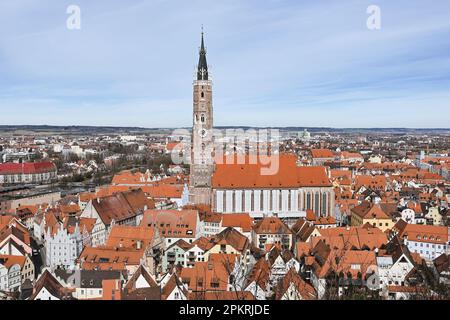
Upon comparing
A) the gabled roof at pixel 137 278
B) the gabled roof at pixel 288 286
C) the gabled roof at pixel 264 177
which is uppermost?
the gabled roof at pixel 264 177

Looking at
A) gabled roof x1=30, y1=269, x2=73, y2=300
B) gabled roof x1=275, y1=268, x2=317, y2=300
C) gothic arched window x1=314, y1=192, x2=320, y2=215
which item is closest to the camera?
gabled roof x1=275, y1=268, x2=317, y2=300

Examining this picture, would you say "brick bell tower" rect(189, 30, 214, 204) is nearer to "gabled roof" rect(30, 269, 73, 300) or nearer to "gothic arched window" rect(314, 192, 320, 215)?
"gothic arched window" rect(314, 192, 320, 215)

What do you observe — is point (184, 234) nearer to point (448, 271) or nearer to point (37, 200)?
point (448, 271)

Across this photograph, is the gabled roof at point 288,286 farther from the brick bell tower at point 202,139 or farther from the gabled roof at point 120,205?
the brick bell tower at point 202,139

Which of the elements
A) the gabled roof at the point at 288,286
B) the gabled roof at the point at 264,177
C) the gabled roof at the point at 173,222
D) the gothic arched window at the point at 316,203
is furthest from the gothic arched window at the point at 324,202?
the gabled roof at the point at 288,286

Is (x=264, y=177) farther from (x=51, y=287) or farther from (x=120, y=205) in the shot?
(x=51, y=287)

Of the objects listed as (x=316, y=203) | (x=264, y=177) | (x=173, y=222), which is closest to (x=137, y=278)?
(x=173, y=222)

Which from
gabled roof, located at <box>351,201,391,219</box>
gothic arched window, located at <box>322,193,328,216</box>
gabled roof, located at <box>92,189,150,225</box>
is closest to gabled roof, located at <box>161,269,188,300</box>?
gabled roof, located at <box>92,189,150,225</box>

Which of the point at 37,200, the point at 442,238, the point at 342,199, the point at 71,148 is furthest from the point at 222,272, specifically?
the point at 71,148
